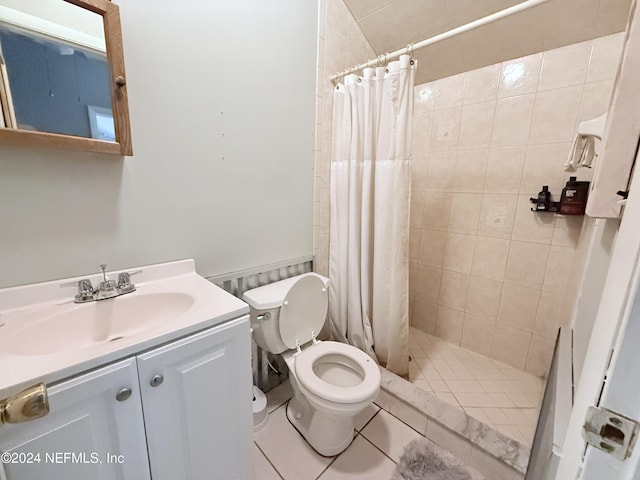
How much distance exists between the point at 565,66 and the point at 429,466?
2.19 meters

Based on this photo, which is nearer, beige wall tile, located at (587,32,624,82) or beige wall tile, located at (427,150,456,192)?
beige wall tile, located at (587,32,624,82)

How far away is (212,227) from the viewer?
1.19 meters

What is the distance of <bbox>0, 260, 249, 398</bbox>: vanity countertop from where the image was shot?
1.86 feet

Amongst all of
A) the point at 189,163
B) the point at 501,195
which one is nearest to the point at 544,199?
the point at 501,195

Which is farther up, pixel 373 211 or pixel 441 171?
pixel 441 171

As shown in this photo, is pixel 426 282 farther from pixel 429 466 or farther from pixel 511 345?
pixel 429 466

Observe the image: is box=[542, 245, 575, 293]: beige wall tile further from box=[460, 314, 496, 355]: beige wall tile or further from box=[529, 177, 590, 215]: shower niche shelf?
box=[460, 314, 496, 355]: beige wall tile

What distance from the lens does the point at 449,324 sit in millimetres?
2043

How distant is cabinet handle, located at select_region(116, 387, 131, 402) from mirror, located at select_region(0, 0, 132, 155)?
2.46ft

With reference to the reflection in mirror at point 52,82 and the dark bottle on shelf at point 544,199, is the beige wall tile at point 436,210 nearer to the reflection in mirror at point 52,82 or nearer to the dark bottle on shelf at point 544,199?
the dark bottle on shelf at point 544,199

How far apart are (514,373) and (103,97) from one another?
2.64 m

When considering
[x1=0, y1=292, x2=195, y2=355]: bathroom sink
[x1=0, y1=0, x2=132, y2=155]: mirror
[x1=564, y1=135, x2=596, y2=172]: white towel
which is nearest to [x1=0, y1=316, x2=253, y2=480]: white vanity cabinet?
[x1=0, y1=292, x2=195, y2=355]: bathroom sink

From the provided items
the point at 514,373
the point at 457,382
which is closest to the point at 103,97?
the point at 457,382

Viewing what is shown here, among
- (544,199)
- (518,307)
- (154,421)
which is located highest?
(544,199)
